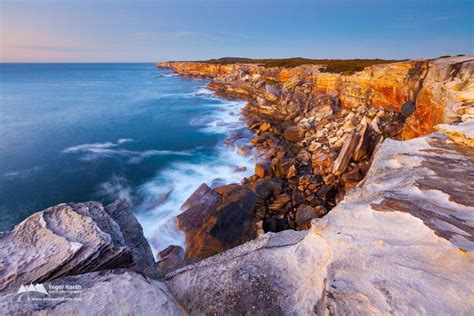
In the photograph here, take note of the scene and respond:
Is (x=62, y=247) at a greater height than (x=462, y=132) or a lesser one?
lesser

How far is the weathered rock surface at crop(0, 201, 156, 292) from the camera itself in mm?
3758

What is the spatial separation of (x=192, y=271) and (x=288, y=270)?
1.61 meters

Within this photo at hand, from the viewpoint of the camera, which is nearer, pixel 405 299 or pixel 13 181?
pixel 405 299

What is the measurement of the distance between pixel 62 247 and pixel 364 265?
4811mm

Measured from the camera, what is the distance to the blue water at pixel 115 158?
1497 cm

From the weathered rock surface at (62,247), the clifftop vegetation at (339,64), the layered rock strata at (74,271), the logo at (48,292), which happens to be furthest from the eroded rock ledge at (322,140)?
the logo at (48,292)

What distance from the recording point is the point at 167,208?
14648 millimetres

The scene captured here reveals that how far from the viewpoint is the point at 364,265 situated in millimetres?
3629

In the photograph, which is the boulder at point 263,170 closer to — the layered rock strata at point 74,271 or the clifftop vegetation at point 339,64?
the layered rock strata at point 74,271

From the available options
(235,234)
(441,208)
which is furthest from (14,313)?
(235,234)

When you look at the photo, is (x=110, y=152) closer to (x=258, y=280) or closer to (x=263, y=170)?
(x=263, y=170)

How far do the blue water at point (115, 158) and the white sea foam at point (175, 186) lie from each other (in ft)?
0.19

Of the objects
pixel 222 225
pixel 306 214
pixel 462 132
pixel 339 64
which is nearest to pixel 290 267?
pixel 462 132

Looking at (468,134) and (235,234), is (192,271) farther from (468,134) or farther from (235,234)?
(468,134)
